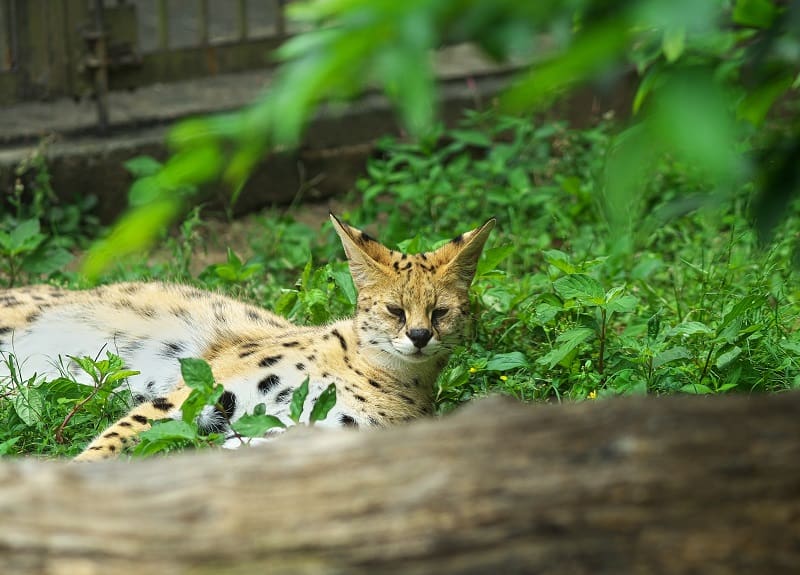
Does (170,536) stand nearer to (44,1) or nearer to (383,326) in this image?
(383,326)

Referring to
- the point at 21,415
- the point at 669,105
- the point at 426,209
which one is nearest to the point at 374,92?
the point at 426,209

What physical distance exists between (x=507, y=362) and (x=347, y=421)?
749 millimetres

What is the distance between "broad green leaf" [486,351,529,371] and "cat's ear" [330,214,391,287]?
1.97 ft

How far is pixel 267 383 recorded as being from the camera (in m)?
4.78

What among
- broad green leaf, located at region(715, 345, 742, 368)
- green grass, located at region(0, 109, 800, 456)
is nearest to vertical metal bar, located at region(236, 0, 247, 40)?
green grass, located at region(0, 109, 800, 456)

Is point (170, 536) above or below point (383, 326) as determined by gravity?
above

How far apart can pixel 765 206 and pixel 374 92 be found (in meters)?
6.51

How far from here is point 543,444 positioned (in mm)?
2314

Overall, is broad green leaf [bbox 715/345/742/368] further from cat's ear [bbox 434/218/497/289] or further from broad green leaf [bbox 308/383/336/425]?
broad green leaf [bbox 308/383/336/425]

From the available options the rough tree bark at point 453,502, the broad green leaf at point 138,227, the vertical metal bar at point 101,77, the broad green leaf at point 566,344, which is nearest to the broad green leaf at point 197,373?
the rough tree bark at point 453,502

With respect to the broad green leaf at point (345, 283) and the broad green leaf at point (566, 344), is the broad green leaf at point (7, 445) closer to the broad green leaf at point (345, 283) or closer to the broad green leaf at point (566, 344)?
the broad green leaf at point (345, 283)

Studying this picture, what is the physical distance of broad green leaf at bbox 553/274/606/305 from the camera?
4926 mm

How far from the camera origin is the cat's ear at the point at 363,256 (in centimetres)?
487

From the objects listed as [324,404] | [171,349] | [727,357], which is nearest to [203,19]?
[171,349]
